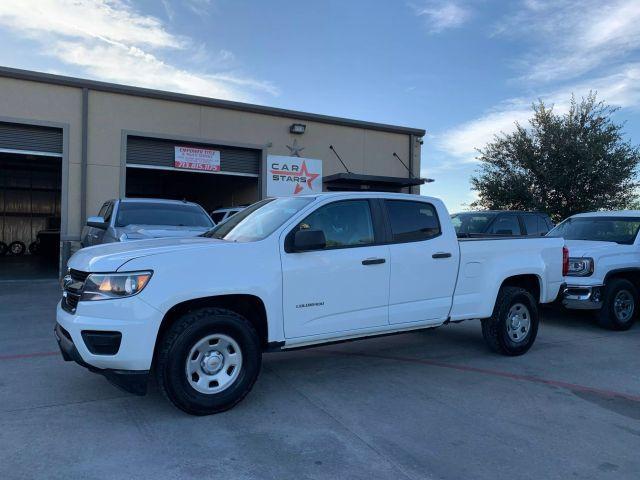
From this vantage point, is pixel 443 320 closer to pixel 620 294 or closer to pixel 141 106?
pixel 620 294

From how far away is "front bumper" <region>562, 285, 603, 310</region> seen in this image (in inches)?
314

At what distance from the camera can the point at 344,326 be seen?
4988mm

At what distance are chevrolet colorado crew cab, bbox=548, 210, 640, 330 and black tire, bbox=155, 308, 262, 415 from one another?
553 cm

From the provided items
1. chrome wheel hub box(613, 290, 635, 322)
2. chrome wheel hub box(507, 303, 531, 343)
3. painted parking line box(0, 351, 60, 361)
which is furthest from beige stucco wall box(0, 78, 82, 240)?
chrome wheel hub box(613, 290, 635, 322)

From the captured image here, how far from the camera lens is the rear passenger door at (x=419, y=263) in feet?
17.6

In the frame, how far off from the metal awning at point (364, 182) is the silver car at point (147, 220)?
782 centimetres

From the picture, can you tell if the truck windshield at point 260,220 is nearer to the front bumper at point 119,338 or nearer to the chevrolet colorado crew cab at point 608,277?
the front bumper at point 119,338

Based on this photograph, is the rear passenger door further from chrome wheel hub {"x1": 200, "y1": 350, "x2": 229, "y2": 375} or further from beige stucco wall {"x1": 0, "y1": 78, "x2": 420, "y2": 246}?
beige stucco wall {"x1": 0, "y1": 78, "x2": 420, "y2": 246}

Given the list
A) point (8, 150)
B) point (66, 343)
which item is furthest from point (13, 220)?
point (66, 343)

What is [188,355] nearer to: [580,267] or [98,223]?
[98,223]

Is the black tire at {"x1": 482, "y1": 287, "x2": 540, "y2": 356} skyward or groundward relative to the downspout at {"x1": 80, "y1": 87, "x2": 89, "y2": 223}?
Result: groundward

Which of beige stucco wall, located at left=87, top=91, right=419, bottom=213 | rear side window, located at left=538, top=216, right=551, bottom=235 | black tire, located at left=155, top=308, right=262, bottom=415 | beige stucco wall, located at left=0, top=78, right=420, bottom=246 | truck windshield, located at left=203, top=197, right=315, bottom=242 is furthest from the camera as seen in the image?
beige stucco wall, located at left=87, top=91, right=419, bottom=213

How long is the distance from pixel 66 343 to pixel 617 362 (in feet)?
20.1

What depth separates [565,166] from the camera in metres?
20.8
